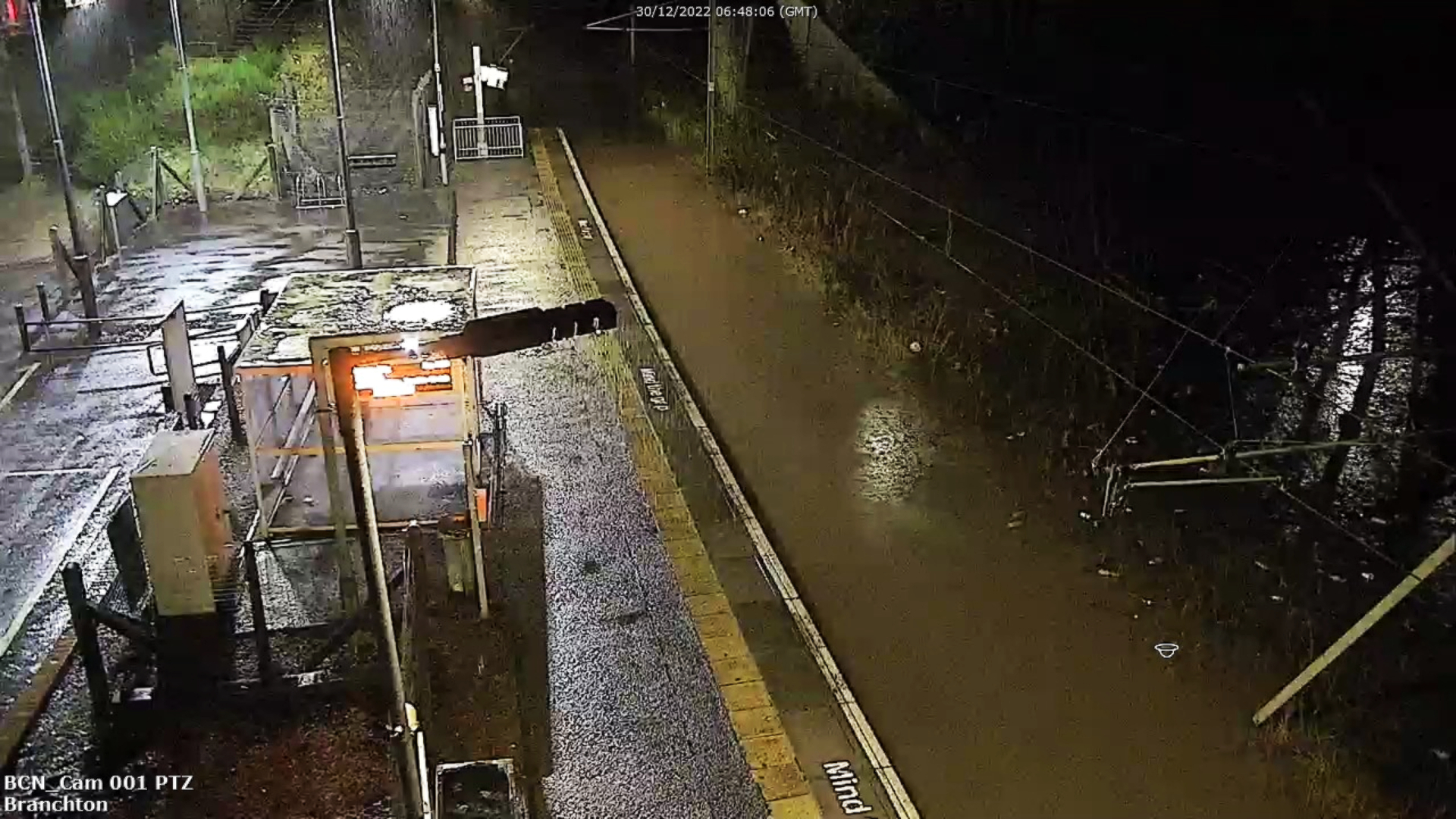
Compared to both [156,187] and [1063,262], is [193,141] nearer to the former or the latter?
[156,187]

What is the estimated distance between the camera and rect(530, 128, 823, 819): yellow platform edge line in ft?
17.1

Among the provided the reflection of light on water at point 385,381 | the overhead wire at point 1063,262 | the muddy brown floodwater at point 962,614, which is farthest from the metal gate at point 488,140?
the reflection of light on water at point 385,381

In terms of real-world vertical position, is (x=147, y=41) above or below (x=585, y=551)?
above

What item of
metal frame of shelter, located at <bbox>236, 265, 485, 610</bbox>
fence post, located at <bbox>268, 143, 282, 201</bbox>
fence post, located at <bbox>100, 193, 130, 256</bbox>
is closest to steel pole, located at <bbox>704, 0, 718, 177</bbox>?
fence post, located at <bbox>268, 143, 282, 201</bbox>

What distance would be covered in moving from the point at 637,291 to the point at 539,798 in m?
7.87

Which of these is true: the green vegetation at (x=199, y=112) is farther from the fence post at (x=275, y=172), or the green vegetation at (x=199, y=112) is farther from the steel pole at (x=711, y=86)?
the steel pole at (x=711, y=86)

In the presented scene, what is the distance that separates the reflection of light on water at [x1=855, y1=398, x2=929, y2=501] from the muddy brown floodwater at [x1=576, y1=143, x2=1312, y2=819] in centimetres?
2

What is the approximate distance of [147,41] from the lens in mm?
22875

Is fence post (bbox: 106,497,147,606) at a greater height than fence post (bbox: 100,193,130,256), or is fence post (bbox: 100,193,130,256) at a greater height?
fence post (bbox: 100,193,130,256)

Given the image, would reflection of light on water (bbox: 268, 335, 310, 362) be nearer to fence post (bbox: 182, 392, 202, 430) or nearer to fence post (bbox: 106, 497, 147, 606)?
fence post (bbox: 106, 497, 147, 606)

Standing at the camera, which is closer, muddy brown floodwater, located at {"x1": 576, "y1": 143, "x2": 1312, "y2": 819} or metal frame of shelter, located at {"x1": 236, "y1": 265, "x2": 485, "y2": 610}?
muddy brown floodwater, located at {"x1": 576, "y1": 143, "x2": 1312, "y2": 819}

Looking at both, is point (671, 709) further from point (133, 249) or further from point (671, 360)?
point (133, 249)

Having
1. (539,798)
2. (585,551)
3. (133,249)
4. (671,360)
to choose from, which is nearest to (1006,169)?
(671,360)

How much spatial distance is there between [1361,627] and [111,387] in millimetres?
9553
